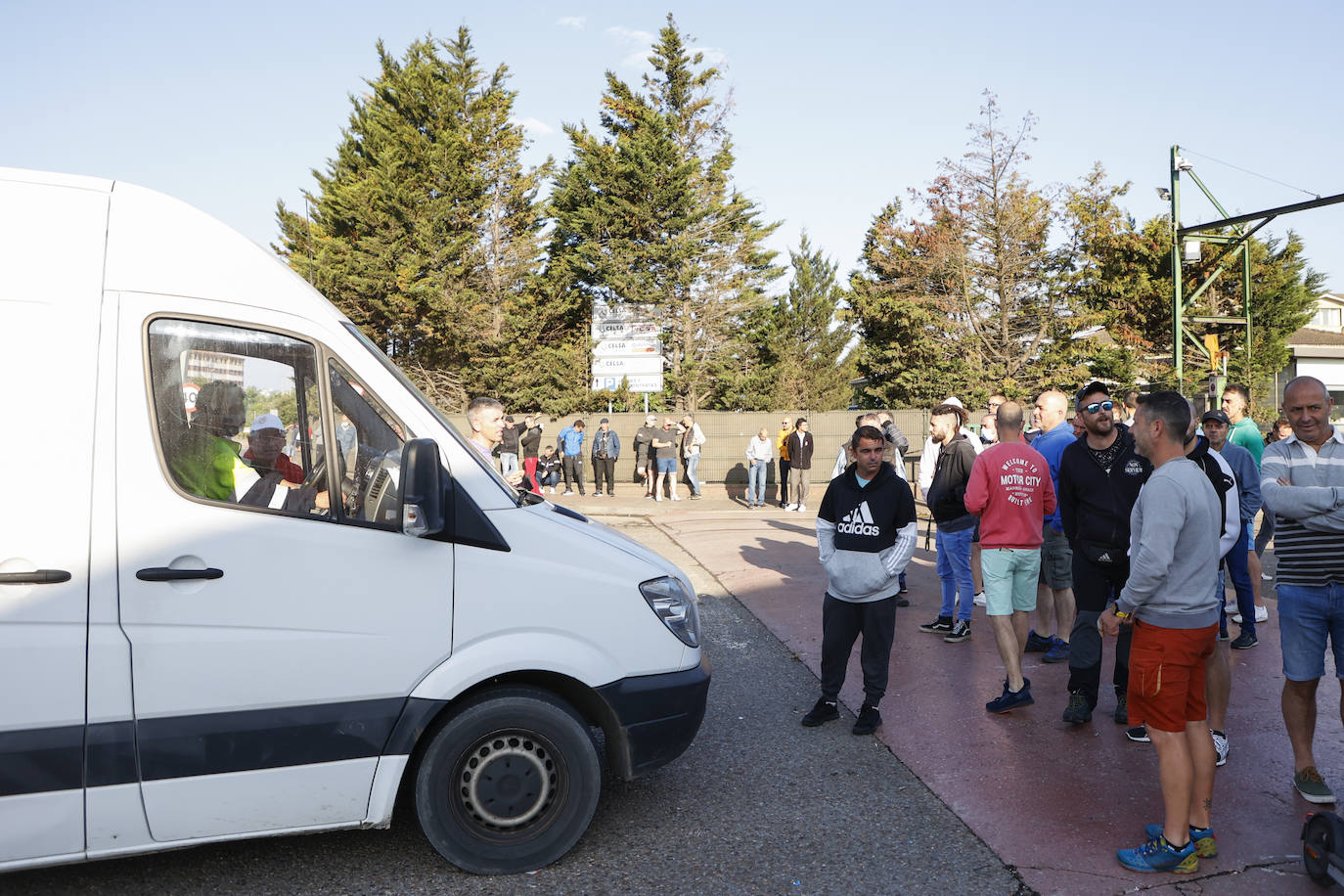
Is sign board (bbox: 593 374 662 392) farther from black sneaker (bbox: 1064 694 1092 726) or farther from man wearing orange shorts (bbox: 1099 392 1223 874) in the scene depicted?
man wearing orange shorts (bbox: 1099 392 1223 874)

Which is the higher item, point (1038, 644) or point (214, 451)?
point (214, 451)

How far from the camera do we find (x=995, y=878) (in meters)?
3.67

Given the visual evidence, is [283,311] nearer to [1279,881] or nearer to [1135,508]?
[1135,508]

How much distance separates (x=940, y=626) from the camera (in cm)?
781

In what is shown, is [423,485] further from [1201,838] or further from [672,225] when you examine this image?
[672,225]

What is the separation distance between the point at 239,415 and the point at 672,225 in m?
27.0

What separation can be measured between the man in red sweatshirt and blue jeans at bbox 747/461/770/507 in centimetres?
1350

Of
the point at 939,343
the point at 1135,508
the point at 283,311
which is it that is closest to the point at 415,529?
the point at 283,311

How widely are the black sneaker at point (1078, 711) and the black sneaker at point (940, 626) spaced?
232 centimetres

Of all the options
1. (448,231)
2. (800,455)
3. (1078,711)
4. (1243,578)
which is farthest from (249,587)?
(448,231)

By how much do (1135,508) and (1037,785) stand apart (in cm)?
155

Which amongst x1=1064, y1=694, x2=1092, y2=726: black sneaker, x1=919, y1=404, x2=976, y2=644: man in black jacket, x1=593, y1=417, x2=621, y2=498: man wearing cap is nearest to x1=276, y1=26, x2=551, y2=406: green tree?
x1=593, y1=417, x2=621, y2=498: man wearing cap

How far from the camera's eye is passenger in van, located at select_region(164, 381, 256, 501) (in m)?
3.32

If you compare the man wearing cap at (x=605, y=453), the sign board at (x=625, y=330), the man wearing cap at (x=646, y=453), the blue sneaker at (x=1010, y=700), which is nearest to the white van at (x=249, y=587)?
the blue sneaker at (x=1010, y=700)
